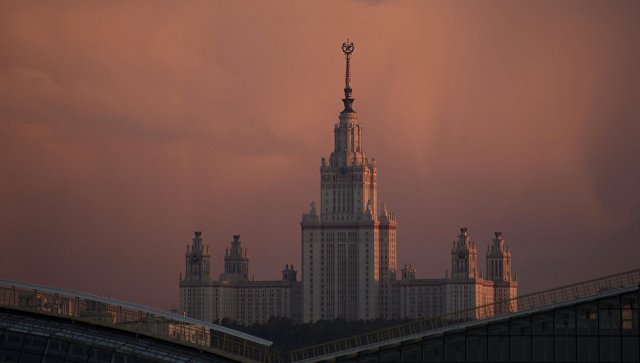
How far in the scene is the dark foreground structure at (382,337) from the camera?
383 feet

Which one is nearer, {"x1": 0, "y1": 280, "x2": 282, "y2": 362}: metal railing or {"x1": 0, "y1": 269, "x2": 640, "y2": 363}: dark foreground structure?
{"x1": 0, "y1": 269, "x2": 640, "y2": 363}: dark foreground structure

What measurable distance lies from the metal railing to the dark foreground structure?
0.06 m

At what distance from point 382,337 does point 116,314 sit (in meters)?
16.5

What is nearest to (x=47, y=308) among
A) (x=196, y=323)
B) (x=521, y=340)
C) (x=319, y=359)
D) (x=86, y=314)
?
(x=86, y=314)

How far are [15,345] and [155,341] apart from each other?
27.6ft

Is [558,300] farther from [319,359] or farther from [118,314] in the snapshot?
[118,314]

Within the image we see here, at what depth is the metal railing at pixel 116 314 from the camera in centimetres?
12262

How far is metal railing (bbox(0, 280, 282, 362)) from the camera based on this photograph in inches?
4828

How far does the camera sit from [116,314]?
124 metres

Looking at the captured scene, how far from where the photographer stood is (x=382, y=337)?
126312 millimetres

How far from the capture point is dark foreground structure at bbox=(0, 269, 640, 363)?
383 feet

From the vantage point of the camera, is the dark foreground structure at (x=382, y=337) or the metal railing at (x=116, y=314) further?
the metal railing at (x=116, y=314)

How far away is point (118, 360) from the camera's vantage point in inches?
4796

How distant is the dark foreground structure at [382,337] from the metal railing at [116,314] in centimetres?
6
